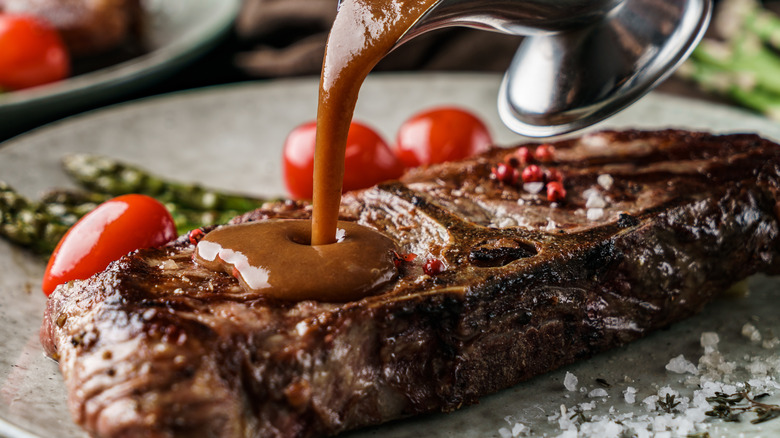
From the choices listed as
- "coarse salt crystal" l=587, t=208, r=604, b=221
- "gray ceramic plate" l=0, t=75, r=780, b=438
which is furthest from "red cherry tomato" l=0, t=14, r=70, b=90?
"coarse salt crystal" l=587, t=208, r=604, b=221

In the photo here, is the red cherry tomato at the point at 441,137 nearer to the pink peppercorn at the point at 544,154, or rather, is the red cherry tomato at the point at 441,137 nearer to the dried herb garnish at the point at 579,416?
the pink peppercorn at the point at 544,154

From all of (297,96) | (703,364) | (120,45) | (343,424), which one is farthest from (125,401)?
(120,45)

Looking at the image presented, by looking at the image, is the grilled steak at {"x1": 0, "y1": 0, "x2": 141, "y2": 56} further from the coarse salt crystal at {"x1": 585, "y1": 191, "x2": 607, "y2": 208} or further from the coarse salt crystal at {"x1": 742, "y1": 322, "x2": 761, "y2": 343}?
the coarse salt crystal at {"x1": 742, "y1": 322, "x2": 761, "y2": 343}

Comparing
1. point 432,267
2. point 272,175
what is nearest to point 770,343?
point 432,267

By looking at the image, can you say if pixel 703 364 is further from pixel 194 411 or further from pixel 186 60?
pixel 186 60

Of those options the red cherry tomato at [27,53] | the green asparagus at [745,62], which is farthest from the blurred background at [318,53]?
the red cherry tomato at [27,53]

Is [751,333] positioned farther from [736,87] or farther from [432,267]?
[736,87]
